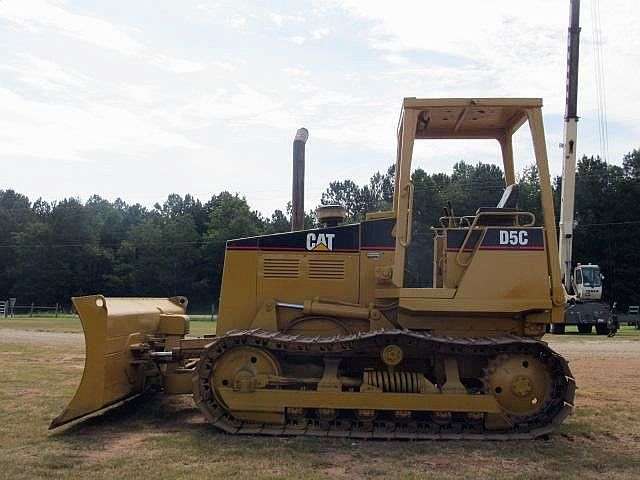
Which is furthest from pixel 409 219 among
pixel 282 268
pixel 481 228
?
pixel 282 268

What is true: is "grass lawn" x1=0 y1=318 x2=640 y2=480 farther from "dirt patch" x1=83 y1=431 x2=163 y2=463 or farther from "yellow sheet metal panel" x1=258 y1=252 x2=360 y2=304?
"yellow sheet metal panel" x1=258 y1=252 x2=360 y2=304

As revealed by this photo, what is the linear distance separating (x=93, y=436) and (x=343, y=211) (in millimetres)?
3917

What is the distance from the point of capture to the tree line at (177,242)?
201 ft

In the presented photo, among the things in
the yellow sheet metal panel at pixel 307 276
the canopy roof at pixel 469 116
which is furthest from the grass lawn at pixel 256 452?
the canopy roof at pixel 469 116

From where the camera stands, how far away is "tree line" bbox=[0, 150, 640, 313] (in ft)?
201

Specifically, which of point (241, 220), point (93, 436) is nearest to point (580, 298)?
point (93, 436)

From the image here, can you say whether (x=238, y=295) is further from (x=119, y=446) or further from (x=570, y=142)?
(x=570, y=142)

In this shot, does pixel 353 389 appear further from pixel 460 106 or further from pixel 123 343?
pixel 460 106

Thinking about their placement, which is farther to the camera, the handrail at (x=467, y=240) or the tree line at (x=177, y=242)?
the tree line at (x=177, y=242)

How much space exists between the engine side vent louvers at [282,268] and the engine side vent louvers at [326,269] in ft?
0.61

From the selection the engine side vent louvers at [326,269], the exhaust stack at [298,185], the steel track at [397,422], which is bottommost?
the steel track at [397,422]

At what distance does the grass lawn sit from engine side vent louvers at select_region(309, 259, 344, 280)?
6.59 ft

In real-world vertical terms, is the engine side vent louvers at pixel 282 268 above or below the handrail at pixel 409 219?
below

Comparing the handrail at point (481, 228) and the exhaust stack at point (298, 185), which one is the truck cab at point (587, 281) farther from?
the handrail at point (481, 228)
